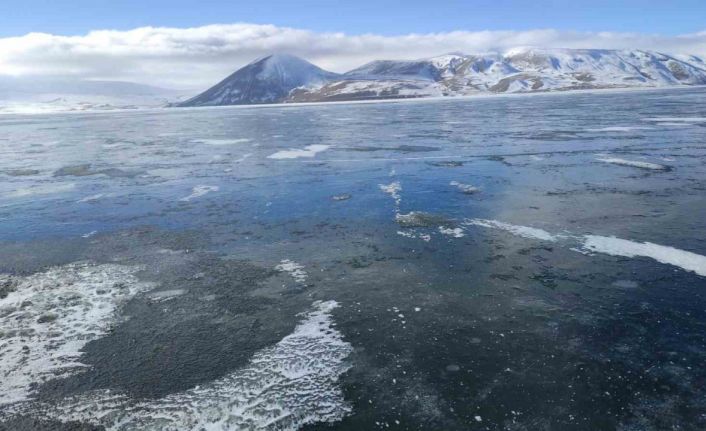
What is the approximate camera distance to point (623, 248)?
9.80 m

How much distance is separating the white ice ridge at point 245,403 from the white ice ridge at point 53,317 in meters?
0.86

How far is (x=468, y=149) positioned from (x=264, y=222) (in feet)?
49.5

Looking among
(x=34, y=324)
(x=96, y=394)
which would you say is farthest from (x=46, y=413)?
(x=34, y=324)

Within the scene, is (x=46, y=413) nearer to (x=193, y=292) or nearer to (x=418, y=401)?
(x=193, y=292)

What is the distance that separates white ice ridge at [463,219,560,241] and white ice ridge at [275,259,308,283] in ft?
15.5

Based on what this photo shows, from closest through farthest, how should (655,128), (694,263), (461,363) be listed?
(461,363) < (694,263) < (655,128)

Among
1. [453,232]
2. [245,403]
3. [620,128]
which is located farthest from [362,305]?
[620,128]

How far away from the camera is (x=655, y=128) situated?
29812mm

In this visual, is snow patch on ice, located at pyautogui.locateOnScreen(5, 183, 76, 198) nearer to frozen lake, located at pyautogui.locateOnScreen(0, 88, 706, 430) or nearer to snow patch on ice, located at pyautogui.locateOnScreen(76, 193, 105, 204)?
frozen lake, located at pyautogui.locateOnScreen(0, 88, 706, 430)

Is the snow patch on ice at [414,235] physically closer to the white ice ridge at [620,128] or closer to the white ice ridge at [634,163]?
the white ice ridge at [634,163]

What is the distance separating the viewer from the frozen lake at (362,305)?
5.52m

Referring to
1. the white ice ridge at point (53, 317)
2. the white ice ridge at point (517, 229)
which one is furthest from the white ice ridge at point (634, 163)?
the white ice ridge at point (53, 317)

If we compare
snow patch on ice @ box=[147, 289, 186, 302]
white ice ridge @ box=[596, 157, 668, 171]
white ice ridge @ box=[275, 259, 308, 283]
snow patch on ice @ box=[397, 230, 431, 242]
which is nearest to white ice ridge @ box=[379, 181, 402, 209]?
snow patch on ice @ box=[397, 230, 431, 242]

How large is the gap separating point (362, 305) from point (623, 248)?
5.85 metres
